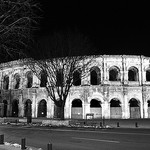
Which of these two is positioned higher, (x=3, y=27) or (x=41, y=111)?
(x=3, y=27)

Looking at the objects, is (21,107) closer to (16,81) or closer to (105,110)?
(16,81)

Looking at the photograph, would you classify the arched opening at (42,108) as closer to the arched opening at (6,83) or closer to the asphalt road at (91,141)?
the arched opening at (6,83)

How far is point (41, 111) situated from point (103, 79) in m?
13.6

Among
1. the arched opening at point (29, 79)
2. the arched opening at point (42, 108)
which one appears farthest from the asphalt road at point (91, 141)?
the arched opening at point (29, 79)

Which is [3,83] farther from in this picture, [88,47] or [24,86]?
[88,47]

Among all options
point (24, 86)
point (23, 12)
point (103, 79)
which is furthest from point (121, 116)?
point (23, 12)

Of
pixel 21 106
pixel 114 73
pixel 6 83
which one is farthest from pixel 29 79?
pixel 114 73

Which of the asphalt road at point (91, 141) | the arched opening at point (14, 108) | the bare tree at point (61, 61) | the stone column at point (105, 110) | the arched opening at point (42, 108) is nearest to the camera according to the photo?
the asphalt road at point (91, 141)

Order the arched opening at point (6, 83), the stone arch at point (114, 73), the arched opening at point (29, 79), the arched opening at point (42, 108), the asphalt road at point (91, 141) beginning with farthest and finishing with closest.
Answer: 1. the arched opening at point (6, 83)
2. the arched opening at point (29, 79)
3. the arched opening at point (42, 108)
4. the stone arch at point (114, 73)
5. the asphalt road at point (91, 141)

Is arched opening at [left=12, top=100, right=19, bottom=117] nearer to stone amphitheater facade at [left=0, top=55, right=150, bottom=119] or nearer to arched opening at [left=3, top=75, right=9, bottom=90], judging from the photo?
arched opening at [left=3, top=75, right=9, bottom=90]

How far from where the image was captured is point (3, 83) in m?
49.1

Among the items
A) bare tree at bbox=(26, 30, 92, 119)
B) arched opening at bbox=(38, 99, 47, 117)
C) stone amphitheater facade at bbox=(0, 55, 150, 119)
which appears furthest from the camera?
arched opening at bbox=(38, 99, 47, 117)

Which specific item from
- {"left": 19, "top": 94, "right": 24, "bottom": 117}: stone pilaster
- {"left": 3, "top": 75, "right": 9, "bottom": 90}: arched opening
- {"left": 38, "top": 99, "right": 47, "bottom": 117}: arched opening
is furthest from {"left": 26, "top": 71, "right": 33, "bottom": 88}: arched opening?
{"left": 3, "top": 75, "right": 9, "bottom": 90}: arched opening

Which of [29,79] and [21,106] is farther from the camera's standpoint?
[29,79]
